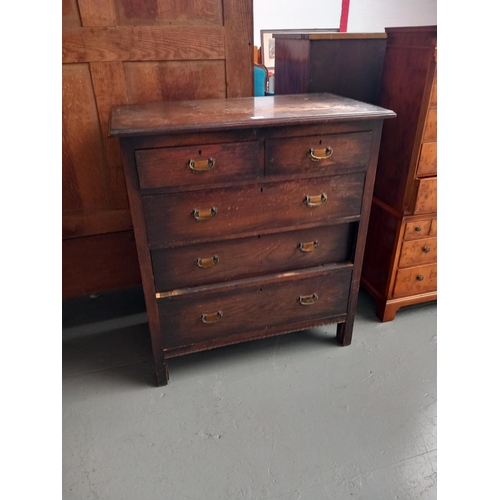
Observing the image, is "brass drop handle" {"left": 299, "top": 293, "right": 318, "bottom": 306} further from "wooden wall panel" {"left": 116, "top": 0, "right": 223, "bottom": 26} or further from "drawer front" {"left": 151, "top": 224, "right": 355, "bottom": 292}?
"wooden wall panel" {"left": 116, "top": 0, "right": 223, "bottom": 26}

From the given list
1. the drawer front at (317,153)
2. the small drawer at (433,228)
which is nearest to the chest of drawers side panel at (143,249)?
the drawer front at (317,153)

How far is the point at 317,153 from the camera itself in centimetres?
140

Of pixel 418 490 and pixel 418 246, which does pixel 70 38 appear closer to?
pixel 418 246

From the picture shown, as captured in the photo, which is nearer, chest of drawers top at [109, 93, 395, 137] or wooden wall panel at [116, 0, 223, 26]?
chest of drawers top at [109, 93, 395, 137]

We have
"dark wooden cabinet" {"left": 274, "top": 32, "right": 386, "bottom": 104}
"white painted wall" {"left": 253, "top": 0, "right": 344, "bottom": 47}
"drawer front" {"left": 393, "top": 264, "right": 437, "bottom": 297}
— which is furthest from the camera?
"white painted wall" {"left": 253, "top": 0, "right": 344, "bottom": 47}

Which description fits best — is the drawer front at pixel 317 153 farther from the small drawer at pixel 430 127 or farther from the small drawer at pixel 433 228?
the small drawer at pixel 433 228

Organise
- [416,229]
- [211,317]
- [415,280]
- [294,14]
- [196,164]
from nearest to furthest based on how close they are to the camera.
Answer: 1. [196,164]
2. [211,317]
3. [416,229]
4. [415,280]
5. [294,14]

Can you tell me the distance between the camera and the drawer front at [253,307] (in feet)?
5.16

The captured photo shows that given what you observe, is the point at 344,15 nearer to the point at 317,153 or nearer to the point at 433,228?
the point at 433,228

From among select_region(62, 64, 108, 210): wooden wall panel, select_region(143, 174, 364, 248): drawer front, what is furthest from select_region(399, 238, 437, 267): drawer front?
select_region(62, 64, 108, 210): wooden wall panel

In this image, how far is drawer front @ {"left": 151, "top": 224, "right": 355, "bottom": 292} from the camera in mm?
1479

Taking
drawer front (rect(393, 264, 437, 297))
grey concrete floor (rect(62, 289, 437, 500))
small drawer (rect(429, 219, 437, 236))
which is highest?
small drawer (rect(429, 219, 437, 236))

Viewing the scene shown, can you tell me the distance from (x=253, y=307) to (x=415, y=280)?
0.87 meters

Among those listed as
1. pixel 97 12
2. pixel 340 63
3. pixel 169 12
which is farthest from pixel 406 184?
pixel 97 12
